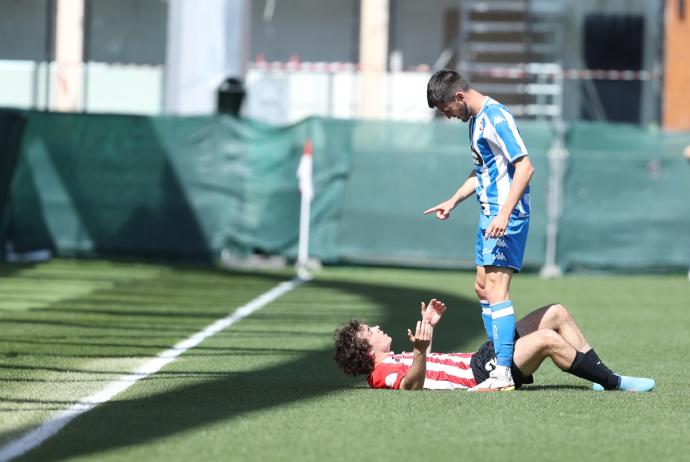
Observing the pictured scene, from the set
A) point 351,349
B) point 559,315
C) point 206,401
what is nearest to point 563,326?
point 559,315

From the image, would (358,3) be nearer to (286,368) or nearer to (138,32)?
(138,32)

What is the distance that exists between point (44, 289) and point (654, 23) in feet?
53.9

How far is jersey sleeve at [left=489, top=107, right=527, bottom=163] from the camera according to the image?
782 centimetres

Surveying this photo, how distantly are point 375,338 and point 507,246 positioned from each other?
33.7 inches

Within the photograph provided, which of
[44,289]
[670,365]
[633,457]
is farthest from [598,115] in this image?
[633,457]

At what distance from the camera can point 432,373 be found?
7953 mm

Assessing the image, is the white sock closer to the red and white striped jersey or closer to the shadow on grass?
the red and white striped jersey

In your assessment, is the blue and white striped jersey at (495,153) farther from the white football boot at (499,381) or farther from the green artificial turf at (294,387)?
the green artificial turf at (294,387)

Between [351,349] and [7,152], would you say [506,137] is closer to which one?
[351,349]

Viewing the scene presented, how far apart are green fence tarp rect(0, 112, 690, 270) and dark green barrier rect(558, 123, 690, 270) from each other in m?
0.02

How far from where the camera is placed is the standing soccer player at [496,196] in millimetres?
7762

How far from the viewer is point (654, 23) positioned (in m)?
28.3

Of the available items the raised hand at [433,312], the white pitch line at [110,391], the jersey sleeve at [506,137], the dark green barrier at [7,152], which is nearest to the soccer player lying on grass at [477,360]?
the raised hand at [433,312]

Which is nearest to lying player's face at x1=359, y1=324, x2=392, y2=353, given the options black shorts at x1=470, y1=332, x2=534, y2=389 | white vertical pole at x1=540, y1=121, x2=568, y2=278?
black shorts at x1=470, y1=332, x2=534, y2=389
